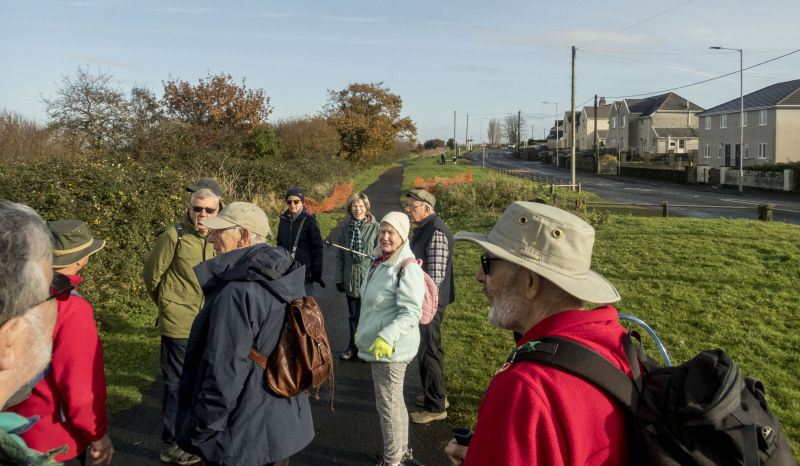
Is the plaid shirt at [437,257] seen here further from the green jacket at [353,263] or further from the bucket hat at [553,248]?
the bucket hat at [553,248]

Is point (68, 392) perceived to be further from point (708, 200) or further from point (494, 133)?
point (494, 133)

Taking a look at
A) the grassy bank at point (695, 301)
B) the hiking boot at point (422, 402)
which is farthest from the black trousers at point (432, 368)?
the grassy bank at point (695, 301)

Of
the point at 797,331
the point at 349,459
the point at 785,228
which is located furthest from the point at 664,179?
the point at 349,459

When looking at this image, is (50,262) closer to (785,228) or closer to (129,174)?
(129,174)

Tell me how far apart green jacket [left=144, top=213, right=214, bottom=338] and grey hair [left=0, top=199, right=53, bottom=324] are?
329cm

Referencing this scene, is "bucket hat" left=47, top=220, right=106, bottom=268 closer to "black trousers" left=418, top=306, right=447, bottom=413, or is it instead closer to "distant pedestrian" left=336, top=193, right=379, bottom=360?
"black trousers" left=418, top=306, right=447, bottom=413

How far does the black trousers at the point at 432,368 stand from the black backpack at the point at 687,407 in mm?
3566

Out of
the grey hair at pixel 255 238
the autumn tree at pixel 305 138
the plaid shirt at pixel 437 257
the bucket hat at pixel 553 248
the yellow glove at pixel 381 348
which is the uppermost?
the autumn tree at pixel 305 138

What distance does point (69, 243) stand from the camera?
141 inches

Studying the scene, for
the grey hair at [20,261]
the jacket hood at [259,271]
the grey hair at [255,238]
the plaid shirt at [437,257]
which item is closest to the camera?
the grey hair at [20,261]

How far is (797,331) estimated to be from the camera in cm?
693

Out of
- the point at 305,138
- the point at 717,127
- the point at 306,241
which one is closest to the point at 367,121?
the point at 305,138

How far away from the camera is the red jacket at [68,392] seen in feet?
9.07

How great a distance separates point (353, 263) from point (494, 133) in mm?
173958
